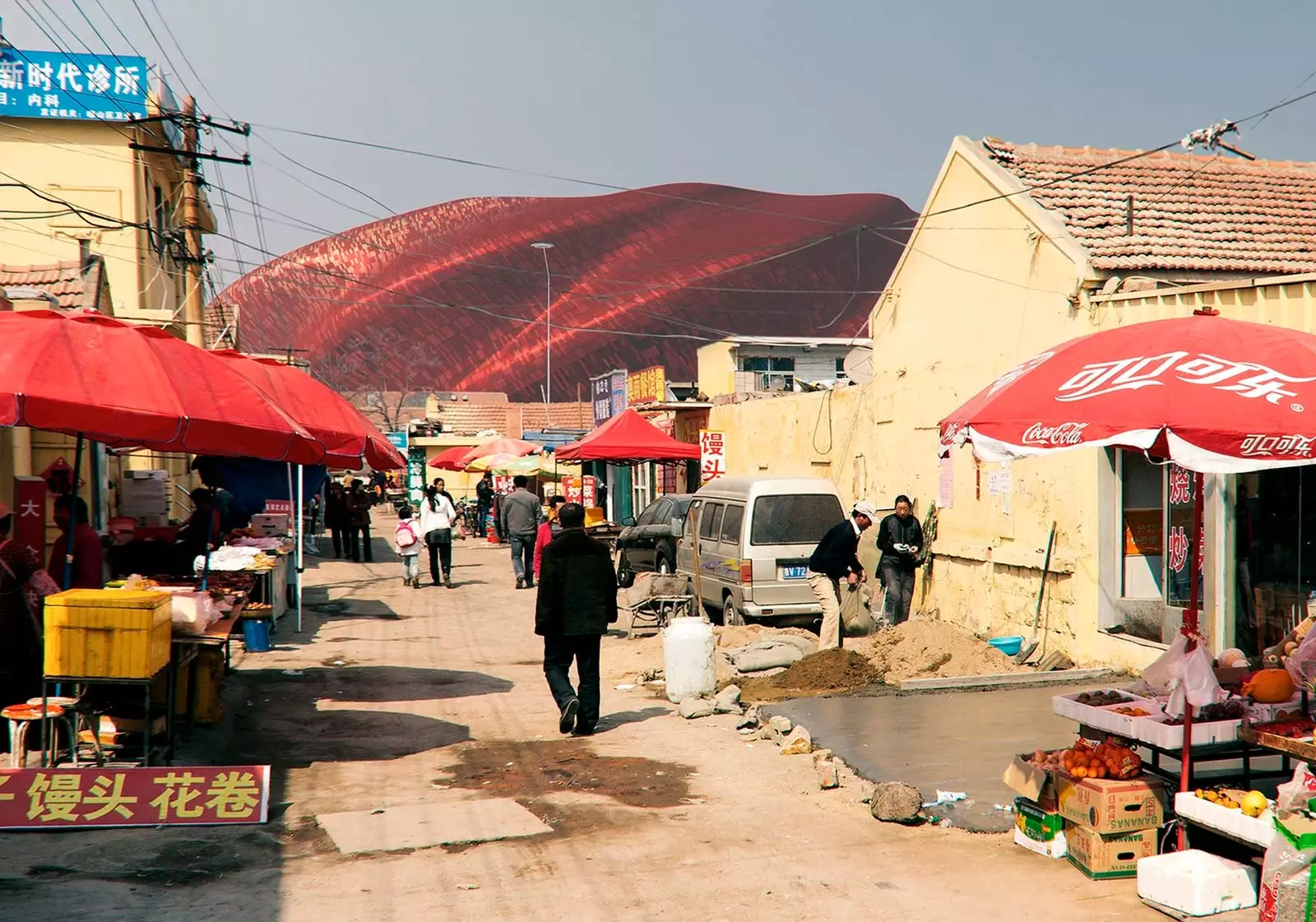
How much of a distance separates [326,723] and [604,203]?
164 metres

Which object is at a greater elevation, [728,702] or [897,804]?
[897,804]

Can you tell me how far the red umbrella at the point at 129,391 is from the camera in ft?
22.1

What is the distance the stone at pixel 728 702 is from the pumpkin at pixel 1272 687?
5116 millimetres

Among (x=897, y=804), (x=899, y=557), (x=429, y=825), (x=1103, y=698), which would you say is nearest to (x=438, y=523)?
(x=899, y=557)

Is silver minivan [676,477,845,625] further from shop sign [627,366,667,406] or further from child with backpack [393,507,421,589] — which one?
shop sign [627,366,667,406]

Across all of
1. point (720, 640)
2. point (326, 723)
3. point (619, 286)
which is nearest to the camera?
point (326, 723)

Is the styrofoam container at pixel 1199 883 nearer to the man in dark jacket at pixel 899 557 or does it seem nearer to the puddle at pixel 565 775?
the puddle at pixel 565 775

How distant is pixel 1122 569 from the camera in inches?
466

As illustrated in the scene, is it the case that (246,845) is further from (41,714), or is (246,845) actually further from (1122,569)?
(1122,569)

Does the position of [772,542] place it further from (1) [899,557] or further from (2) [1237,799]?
(2) [1237,799]

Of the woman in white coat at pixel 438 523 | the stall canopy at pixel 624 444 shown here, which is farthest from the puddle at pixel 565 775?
the woman in white coat at pixel 438 523

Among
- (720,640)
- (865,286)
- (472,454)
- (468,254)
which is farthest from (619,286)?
(720,640)

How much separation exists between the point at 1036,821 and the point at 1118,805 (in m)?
0.55

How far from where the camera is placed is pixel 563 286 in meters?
154
